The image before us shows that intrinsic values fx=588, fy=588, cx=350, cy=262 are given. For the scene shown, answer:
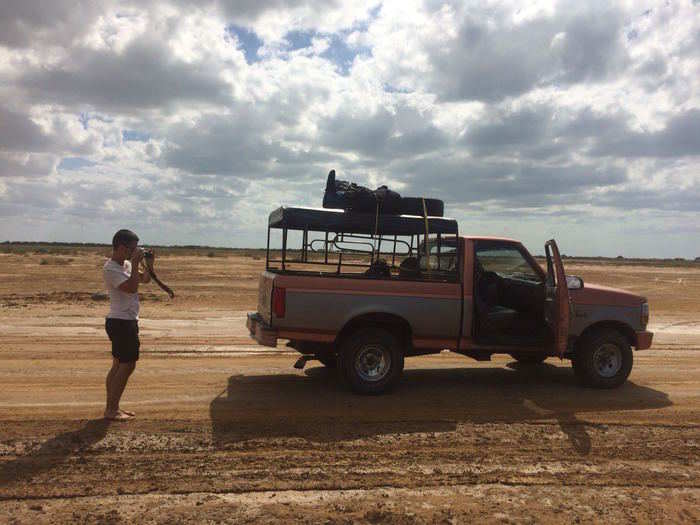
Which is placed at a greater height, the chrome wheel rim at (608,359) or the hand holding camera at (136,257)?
the hand holding camera at (136,257)

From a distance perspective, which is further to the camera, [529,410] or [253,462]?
[529,410]

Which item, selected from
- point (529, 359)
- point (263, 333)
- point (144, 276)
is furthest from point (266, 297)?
point (529, 359)

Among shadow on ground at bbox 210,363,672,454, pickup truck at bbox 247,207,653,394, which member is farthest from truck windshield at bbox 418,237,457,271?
shadow on ground at bbox 210,363,672,454

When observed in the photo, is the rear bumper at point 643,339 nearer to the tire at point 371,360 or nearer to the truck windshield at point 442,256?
the truck windshield at point 442,256

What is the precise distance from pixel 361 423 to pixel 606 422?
8.64 feet

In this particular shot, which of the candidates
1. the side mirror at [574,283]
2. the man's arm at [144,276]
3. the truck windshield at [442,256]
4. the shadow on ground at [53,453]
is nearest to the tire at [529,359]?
the side mirror at [574,283]

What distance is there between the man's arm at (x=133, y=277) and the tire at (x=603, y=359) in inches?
221

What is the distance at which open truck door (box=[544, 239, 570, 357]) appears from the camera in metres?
7.11

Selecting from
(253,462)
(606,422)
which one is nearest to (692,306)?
(606,422)

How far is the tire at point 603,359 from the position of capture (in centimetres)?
775

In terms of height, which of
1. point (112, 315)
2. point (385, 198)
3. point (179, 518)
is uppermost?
point (385, 198)

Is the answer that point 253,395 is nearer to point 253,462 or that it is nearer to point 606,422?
point 253,462

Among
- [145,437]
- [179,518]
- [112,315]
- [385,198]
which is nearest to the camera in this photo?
[179,518]

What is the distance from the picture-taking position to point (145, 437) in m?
5.38
